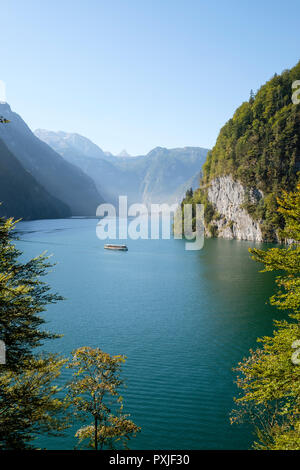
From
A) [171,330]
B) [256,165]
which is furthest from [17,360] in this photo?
[256,165]

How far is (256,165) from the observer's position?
101438 millimetres

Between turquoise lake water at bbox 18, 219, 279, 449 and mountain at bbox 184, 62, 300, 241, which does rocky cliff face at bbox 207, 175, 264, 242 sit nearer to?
mountain at bbox 184, 62, 300, 241

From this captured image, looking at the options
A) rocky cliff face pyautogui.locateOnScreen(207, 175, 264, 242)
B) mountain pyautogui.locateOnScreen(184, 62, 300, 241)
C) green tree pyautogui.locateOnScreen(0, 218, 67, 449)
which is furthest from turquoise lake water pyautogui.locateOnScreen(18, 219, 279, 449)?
rocky cliff face pyautogui.locateOnScreen(207, 175, 264, 242)

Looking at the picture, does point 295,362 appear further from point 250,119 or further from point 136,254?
point 250,119

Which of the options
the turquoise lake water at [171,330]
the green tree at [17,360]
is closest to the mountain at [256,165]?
the turquoise lake water at [171,330]

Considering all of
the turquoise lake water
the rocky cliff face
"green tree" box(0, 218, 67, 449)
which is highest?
the rocky cliff face

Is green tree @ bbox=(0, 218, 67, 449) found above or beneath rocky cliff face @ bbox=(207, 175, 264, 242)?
beneath

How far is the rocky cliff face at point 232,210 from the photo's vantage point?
103 metres

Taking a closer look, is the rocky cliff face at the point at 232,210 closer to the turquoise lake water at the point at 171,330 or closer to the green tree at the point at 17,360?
the turquoise lake water at the point at 171,330

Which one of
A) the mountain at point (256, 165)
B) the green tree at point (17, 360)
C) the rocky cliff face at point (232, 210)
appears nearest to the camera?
the green tree at point (17, 360)

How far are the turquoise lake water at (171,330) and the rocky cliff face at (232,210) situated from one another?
33989mm

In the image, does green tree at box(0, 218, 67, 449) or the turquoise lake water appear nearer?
green tree at box(0, 218, 67, 449)

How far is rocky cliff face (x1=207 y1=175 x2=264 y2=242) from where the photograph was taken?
103m

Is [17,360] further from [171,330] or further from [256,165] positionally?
[256,165]
